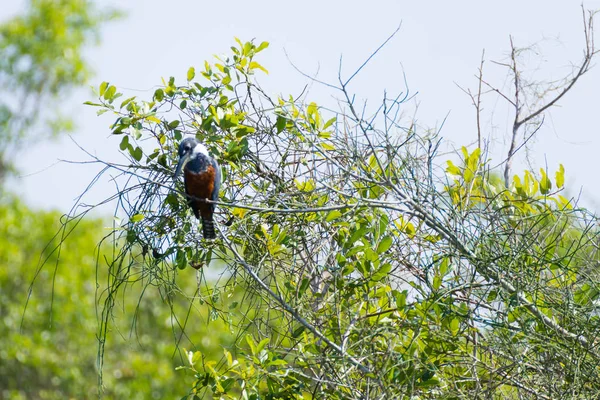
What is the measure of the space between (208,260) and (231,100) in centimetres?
59

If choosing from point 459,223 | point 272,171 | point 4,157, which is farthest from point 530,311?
point 4,157

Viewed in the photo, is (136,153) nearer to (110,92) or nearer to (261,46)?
(110,92)

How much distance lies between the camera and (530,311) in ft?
8.38

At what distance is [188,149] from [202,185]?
21cm

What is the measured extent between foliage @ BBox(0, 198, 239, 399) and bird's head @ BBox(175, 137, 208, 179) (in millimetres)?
6682

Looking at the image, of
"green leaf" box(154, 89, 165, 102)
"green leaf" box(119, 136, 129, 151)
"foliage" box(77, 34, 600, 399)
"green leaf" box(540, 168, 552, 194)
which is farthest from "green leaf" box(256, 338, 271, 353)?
"green leaf" box(540, 168, 552, 194)

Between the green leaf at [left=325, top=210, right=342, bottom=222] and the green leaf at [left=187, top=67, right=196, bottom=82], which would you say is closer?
the green leaf at [left=325, top=210, right=342, bottom=222]

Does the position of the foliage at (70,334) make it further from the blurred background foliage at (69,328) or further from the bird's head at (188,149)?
the bird's head at (188,149)

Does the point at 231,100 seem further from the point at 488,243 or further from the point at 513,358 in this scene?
the point at 513,358

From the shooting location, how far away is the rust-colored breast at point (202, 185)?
2.75 meters

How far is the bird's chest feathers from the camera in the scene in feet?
8.95

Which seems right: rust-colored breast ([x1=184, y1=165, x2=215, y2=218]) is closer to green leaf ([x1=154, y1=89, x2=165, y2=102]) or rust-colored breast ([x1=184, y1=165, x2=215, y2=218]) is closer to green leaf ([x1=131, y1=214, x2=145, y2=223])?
green leaf ([x1=131, y1=214, x2=145, y2=223])

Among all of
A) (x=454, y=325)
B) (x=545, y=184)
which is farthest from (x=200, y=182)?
(x=545, y=184)

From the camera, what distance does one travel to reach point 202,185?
2732mm
